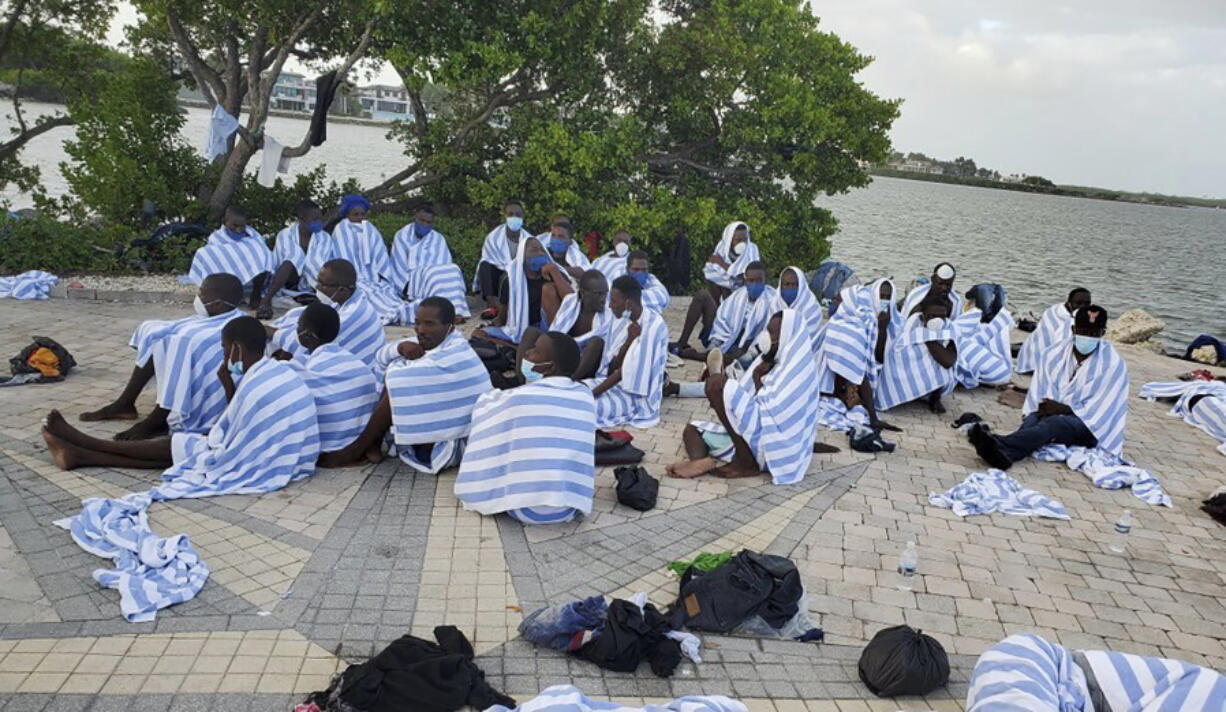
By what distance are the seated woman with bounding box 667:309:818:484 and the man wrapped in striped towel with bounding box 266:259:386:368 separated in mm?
2870

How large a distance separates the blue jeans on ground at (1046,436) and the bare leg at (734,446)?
248cm

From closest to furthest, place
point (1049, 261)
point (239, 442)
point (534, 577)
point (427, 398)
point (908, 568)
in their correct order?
point (534, 577)
point (908, 568)
point (239, 442)
point (427, 398)
point (1049, 261)

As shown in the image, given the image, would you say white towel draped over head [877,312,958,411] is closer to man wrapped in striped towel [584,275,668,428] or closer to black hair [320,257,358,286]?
man wrapped in striped towel [584,275,668,428]

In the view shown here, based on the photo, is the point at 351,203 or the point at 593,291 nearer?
the point at 593,291

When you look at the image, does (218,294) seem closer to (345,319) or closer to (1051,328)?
(345,319)

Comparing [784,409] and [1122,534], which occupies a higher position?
[784,409]

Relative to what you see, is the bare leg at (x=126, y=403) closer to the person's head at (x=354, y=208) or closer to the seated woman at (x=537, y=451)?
the seated woman at (x=537, y=451)

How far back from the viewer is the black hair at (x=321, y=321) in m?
5.96

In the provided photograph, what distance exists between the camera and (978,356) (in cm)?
995

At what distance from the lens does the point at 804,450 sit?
6.59 m


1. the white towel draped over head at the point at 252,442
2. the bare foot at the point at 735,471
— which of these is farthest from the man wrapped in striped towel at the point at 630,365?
the white towel draped over head at the point at 252,442

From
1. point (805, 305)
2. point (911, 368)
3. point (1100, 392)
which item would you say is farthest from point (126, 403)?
point (1100, 392)

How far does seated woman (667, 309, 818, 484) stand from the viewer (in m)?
6.39

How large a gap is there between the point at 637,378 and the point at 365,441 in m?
2.55
